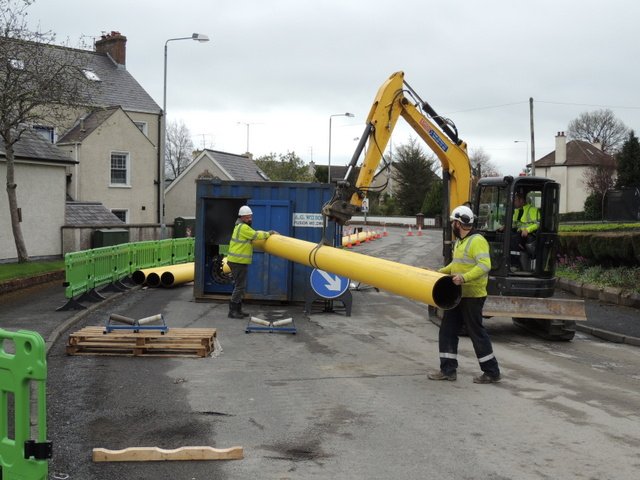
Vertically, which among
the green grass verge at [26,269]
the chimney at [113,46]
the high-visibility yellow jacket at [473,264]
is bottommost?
the green grass verge at [26,269]

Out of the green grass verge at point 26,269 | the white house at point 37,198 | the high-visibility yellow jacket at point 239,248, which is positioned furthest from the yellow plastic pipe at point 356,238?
the high-visibility yellow jacket at point 239,248

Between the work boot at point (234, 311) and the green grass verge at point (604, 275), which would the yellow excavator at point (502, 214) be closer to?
the work boot at point (234, 311)

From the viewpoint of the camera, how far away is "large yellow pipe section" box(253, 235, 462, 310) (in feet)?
25.8

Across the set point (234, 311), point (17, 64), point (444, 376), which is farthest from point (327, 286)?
point (17, 64)

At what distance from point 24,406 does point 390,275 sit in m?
4.78

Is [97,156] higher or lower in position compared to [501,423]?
higher

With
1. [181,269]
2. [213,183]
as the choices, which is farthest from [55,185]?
Result: [213,183]

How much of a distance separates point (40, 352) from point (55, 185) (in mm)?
20244

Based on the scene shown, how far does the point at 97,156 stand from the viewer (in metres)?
33.6

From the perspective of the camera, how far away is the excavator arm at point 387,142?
1107 cm

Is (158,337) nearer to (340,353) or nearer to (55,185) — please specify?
(340,353)

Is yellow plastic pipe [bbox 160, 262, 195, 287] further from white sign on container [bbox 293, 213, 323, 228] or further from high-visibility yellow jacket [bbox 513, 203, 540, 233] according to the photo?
high-visibility yellow jacket [bbox 513, 203, 540, 233]

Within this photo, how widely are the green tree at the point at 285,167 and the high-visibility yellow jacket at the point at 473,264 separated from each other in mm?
55930

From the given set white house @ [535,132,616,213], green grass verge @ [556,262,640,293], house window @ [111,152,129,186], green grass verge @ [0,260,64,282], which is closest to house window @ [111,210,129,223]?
house window @ [111,152,129,186]
